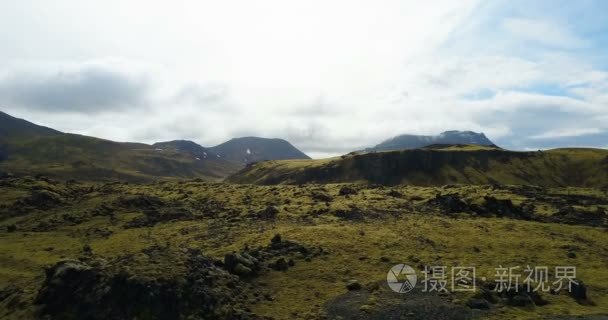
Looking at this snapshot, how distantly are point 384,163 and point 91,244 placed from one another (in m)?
149

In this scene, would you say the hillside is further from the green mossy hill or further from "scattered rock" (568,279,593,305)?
"scattered rock" (568,279,593,305)

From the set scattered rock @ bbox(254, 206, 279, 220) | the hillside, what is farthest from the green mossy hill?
the hillside

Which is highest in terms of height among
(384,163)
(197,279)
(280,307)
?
(384,163)

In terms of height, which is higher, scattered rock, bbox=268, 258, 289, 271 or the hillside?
the hillside

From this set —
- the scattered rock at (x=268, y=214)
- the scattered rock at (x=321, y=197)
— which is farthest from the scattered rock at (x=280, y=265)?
the scattered rock at (x=321, y=197)

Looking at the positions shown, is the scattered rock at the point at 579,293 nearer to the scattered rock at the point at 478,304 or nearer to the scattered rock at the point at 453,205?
the scattered rock at the point at 478,304

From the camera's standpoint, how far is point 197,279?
115 ft

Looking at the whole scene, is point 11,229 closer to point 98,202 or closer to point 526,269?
point 98,202

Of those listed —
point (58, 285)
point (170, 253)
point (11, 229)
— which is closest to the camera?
point (58, 285)

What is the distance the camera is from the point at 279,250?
1933 inches

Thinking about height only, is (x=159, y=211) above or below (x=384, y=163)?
below

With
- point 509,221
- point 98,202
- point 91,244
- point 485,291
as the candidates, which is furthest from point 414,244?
point 98,202

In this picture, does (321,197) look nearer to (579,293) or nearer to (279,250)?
(279,250)

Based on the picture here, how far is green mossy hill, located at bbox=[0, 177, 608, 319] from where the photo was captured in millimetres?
33875
